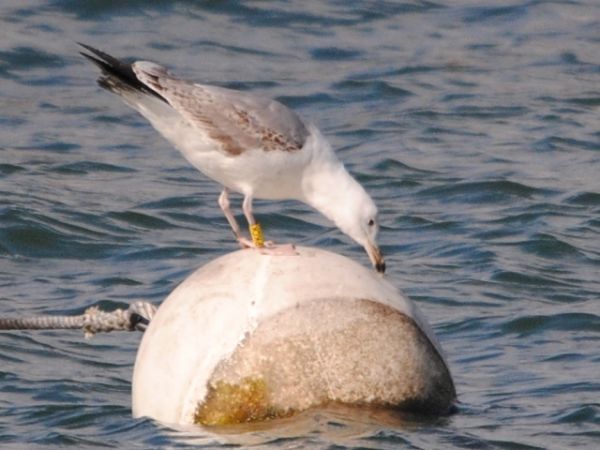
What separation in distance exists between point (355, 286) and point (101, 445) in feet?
4.52

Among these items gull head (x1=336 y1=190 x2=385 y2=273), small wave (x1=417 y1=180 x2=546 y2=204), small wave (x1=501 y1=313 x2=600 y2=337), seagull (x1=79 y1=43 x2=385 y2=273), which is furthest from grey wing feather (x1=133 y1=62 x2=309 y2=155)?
small wave (x1=417 y1=180 x2=546 y2=204)

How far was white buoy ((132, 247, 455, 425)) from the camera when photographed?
6.50 m

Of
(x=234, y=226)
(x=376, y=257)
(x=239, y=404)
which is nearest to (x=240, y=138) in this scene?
(x=234, y=226)

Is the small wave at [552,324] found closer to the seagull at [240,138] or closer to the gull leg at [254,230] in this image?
the seagull at [240,138]

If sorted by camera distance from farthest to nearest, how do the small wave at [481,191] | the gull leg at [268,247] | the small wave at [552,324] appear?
the small wave at [481,191] < the small wave at [552,324] < the gull leg at [268,247]

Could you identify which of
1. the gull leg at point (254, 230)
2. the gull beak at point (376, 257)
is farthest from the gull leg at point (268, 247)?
the gull beak at point (376, 257)

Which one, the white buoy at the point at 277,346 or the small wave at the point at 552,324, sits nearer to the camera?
the white buoy at the point at 277,346

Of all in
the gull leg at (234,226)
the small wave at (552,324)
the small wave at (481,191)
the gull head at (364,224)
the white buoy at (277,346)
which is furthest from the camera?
the small wave at (481,191)

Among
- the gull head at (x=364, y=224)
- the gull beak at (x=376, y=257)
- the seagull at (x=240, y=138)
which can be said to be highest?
the seagull at (x=240, y=138)

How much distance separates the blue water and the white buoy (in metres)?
0.11

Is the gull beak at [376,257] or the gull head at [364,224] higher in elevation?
the gull head at [364,224]

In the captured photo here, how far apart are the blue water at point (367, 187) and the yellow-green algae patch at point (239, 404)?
0.07 m

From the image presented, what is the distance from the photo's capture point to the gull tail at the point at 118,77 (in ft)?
24.2

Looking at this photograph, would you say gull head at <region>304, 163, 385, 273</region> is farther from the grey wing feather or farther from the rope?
the rope
